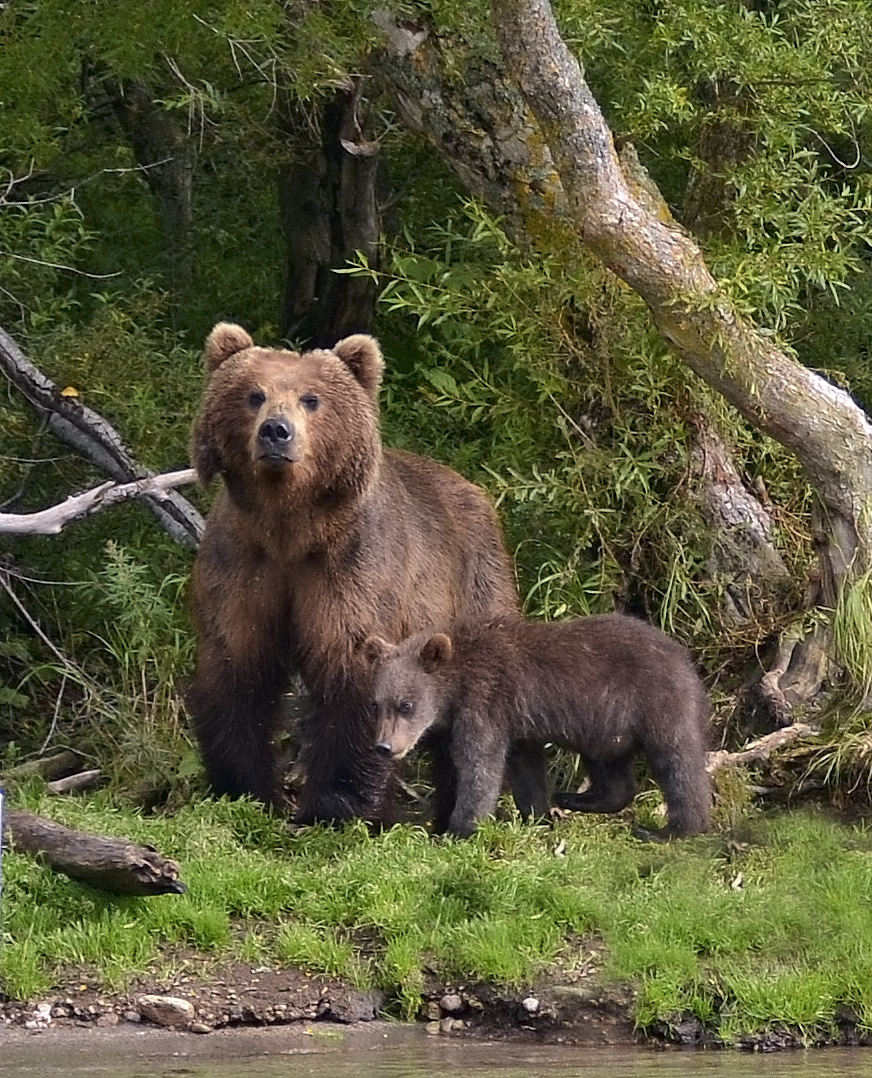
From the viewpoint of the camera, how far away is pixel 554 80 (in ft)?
25.2

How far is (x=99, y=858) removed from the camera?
6.38 metres

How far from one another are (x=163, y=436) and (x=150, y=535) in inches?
20.1

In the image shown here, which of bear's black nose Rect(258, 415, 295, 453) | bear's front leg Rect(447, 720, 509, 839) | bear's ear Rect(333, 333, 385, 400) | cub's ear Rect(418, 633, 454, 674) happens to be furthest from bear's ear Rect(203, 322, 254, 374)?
bear's front leg Rect(447, 720, 509, 839)

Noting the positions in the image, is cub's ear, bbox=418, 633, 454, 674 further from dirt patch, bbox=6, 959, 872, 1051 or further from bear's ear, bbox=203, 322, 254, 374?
dirt patch, bbox=6, 959, 872, 1051

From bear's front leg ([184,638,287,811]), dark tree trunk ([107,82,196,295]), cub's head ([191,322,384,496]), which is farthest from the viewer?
dark tree trunk ([107,82,196,295])

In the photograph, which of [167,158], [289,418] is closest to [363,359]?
[289,418]

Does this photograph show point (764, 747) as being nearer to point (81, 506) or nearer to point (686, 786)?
point (686, 786)

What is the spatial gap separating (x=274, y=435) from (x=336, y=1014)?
2131 millimetres

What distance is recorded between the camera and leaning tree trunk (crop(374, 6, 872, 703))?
774 centimetres

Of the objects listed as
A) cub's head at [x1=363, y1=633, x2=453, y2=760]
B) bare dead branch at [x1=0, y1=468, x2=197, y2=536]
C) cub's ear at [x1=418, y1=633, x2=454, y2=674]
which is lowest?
cub's head at [x1=363, y1=633, x2=453, y2=760]

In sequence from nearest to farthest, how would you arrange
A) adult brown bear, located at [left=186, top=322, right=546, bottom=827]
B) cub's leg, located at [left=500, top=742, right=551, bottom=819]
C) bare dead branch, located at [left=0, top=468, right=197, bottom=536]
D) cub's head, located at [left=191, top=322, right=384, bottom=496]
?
bare dead branch, located at [left=0, top=468, right=197, bottom=536], cub's head, located at [left=191, top=322, right=384, bottom=496], adult brown bear, located at [left=186, top=322, right=546, bottom=827], cub's leg, located at [left=500, top=742, right=551, bottom=819]

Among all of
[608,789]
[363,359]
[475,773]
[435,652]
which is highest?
[363,359]

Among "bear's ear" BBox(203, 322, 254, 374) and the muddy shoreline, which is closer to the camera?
the muddy shoreline

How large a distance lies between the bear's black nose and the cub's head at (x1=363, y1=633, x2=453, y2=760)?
848 millimetres
